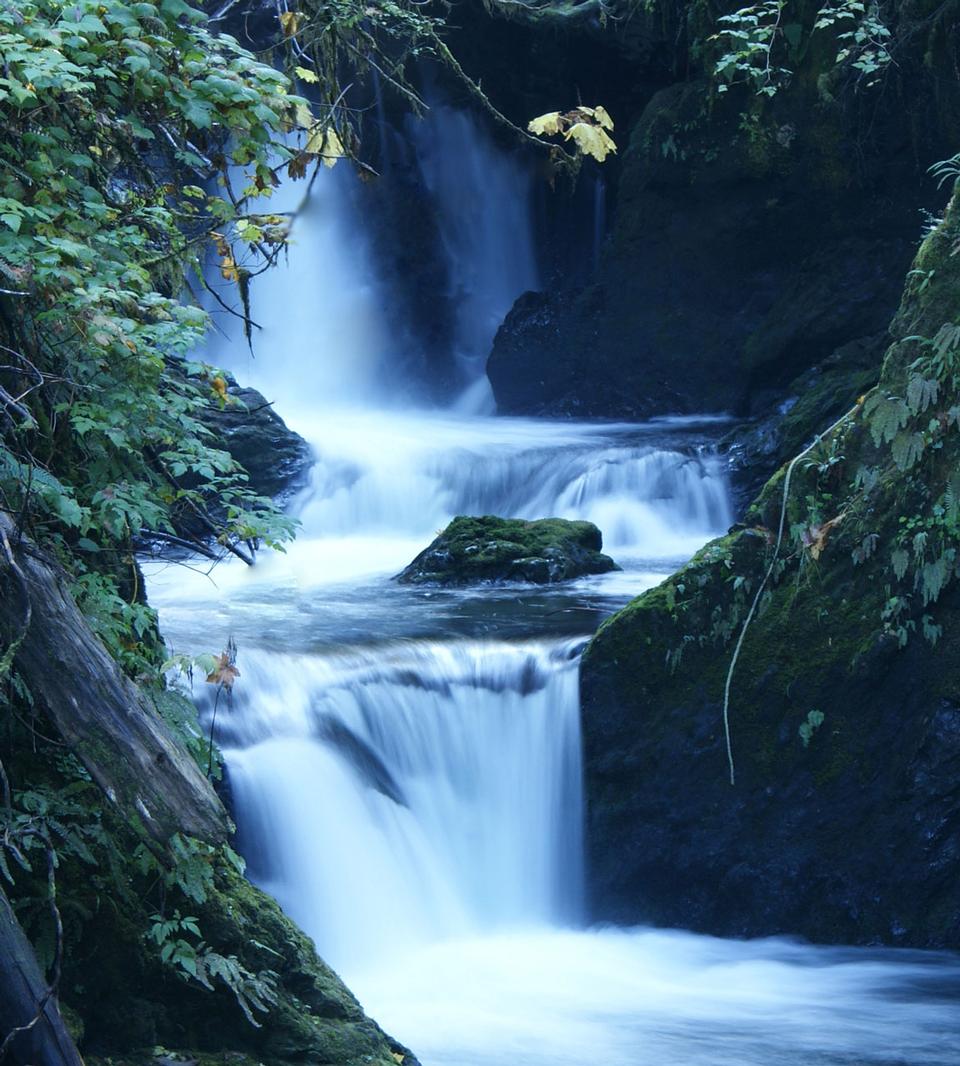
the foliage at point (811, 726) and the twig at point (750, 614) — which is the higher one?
the twig at point (750, 614)

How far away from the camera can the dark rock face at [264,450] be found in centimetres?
1324

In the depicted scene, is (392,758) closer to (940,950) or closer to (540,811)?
(540,811)

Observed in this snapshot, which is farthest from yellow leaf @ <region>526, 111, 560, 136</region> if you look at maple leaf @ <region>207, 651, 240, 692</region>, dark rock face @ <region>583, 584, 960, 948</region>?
dark rock face @ <region>583, 584, 960, 948</region>

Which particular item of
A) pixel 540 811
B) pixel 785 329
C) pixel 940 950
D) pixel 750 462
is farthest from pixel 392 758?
pixel 785 329

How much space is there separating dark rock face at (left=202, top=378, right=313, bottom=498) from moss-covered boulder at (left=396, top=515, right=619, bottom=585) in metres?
3.22

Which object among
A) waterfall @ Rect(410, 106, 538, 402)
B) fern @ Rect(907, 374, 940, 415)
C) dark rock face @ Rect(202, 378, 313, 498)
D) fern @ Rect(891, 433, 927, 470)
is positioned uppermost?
waterfall @ Rect(410, 106, 538, 402)

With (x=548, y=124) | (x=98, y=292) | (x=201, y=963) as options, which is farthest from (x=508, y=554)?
(x=201, y=963)

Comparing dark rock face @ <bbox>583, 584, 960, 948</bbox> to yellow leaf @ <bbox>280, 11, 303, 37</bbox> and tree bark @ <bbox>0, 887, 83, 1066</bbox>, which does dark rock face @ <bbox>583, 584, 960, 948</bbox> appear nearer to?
yellow leaf @ <bbox>280, 11, 303, 37</bbox>

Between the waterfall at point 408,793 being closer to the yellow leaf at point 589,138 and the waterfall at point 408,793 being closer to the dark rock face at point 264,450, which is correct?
the yellow leaf at point 589,138

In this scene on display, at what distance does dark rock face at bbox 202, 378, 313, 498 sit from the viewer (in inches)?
521

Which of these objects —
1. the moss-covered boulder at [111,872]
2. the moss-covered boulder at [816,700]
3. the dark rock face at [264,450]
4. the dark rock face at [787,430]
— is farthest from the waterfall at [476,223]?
the moss-covered boulder at [111,872]

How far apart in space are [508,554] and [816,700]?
4372 mm

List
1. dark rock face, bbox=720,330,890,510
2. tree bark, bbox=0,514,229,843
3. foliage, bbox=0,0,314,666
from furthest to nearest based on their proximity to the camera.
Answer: dark rock face, bbox=720,330,890,510
foliage, bbox=0,0,314,666
tree bark, bbox=0,514,229,843

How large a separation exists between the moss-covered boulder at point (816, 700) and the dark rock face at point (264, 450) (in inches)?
289
